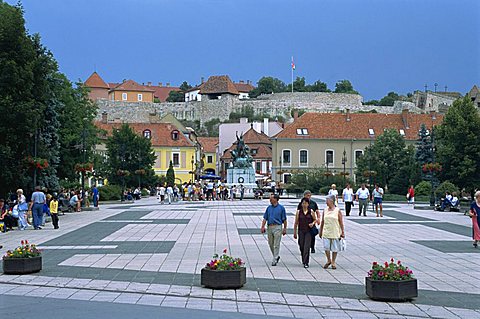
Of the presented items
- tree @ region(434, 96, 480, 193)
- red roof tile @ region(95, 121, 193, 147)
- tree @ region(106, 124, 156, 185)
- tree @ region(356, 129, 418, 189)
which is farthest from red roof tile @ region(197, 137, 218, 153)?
tree @ region(434, 96, 480, 193)

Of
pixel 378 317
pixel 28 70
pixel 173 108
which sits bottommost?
pixel 378 317

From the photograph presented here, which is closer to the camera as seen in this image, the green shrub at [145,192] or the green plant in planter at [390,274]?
the green plant in planter at [390,274]

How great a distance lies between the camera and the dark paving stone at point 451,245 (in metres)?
17.9

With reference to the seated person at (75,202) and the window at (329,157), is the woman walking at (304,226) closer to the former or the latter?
the seated person at (75,202)

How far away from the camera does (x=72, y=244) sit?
782 inches

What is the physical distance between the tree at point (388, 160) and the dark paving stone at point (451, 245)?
4300 cm

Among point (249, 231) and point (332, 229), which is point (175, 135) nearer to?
point (249, 231)

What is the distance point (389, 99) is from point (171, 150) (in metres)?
99.9

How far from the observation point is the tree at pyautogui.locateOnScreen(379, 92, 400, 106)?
173 m

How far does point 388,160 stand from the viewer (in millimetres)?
67375

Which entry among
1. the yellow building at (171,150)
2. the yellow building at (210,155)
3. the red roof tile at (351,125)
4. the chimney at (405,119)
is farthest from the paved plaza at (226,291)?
the yellow building at (210,155)

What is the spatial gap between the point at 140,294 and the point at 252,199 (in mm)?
44117

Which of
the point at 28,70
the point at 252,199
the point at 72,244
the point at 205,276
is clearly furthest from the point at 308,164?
the point at 205,276

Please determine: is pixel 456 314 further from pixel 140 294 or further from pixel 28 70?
pixel 28 70
